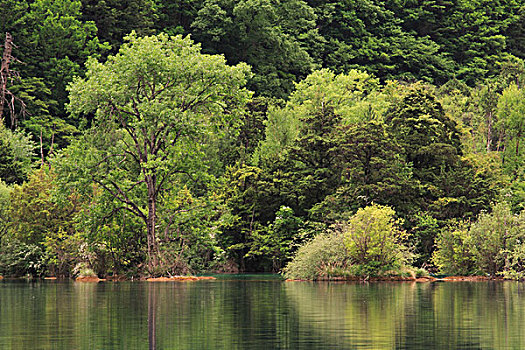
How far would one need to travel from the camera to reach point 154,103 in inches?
1818

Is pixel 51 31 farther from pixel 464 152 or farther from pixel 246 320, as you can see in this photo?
pixel 246 320

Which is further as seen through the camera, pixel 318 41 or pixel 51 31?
pixel 318 41

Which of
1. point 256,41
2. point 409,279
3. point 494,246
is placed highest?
point 256,41

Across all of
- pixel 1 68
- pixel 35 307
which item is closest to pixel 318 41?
pixel 1 68

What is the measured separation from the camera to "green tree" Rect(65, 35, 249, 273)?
4712 cm

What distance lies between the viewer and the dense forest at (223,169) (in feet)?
156

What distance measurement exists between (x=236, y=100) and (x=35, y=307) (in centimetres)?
2645

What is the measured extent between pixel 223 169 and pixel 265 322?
60.0 meters

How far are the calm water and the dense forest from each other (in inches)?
740

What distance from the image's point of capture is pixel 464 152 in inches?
2559

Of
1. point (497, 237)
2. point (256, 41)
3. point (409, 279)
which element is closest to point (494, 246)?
point (497, 237)

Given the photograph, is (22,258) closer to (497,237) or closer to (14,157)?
(14,157)

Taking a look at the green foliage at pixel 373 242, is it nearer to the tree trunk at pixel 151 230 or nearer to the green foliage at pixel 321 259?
the green foliage at pixel 321 259

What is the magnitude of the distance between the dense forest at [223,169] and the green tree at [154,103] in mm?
113
